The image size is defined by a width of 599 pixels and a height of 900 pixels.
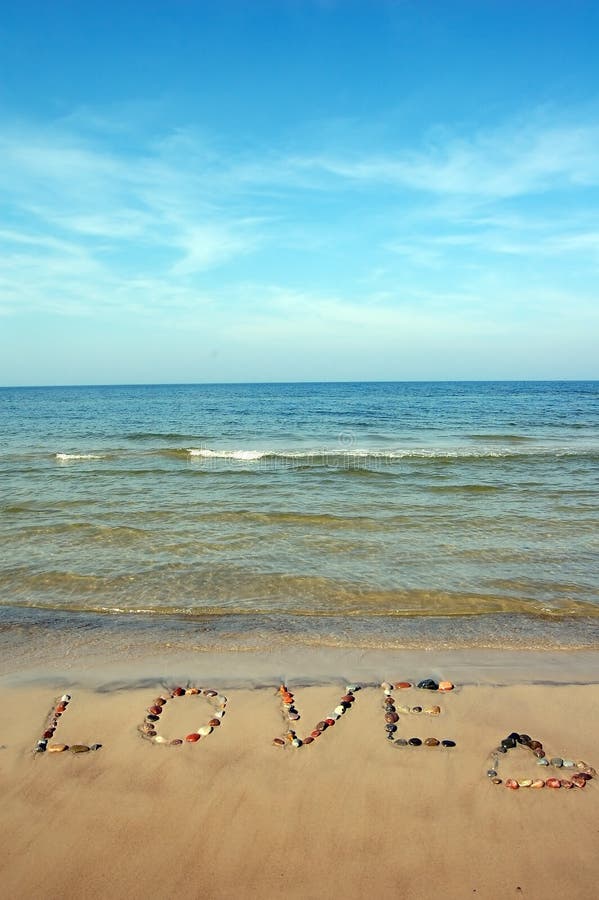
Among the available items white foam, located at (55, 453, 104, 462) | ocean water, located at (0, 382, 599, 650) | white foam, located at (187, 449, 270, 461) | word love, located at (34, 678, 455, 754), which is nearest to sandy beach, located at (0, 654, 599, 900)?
word love, located at (34, 678, 455, 754)

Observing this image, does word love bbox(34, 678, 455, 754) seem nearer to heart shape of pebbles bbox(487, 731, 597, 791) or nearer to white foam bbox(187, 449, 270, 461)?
heart shape of pebbles bbox(487, 731, 597, 791)

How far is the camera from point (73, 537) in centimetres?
1114

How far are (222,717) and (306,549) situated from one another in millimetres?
5631

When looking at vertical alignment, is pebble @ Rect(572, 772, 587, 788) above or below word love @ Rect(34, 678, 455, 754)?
above

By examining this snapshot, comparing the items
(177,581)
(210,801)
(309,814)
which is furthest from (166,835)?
(177,581)

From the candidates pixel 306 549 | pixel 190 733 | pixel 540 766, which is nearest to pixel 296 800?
pixel 190 733

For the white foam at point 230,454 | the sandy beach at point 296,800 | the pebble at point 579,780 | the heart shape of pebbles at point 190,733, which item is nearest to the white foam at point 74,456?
the white foam at point 230,454

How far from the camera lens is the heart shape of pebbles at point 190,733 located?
15.0 feet

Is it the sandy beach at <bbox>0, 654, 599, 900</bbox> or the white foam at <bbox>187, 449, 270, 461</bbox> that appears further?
the white foam at <bbox>187, 449, 270, 461</bbox>

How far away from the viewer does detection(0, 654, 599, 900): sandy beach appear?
3.28 m

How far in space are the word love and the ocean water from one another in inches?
47.8

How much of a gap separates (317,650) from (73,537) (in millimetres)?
6654

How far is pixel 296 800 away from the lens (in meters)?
3.90

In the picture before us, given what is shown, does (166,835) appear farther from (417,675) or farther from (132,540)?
(132,540)
